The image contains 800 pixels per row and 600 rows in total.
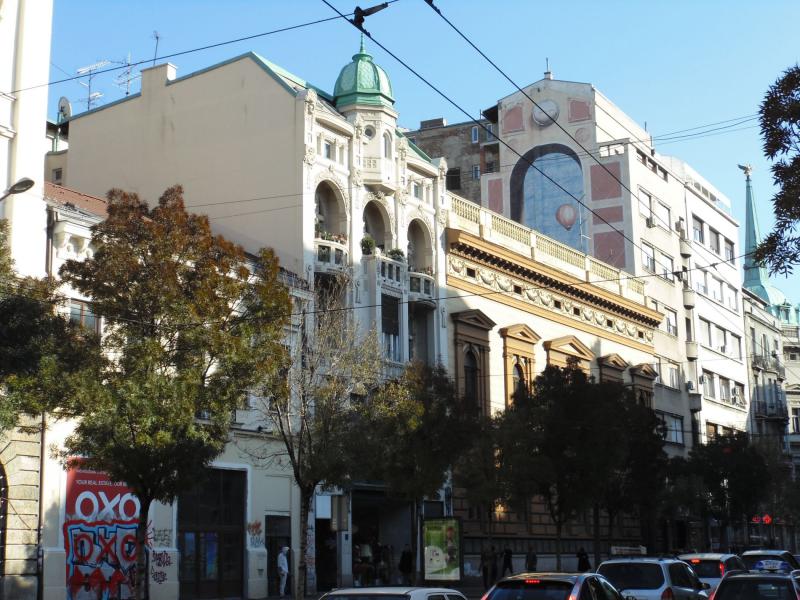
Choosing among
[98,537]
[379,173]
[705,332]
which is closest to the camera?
[98,537]

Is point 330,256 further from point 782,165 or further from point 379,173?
point 782,165

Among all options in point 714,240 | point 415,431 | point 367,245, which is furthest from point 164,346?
point 714,240

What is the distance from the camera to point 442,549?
31.7 m

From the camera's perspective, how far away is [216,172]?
40406 mm

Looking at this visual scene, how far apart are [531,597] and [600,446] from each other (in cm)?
2349

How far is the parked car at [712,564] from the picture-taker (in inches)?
1010

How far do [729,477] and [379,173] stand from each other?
26.2 m

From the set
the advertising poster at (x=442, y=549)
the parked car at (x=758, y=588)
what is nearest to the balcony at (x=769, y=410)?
the advertising poster at (x=442, y=549)

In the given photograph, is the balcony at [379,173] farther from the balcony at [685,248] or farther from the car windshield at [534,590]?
the balcony at [685,248]

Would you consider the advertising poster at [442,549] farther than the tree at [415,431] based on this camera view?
Yes

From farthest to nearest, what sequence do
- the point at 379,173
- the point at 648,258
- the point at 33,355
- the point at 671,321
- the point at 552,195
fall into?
1. the point at 671,321
2. the point at 648,258
3. the point at 552,195
4. the point at 379,173
5. the point at 33,355

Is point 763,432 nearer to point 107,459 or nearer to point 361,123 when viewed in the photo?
point 361,123

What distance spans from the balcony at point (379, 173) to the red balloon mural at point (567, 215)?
79.1ft

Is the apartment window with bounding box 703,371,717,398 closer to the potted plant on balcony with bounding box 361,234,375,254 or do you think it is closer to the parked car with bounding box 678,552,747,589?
the potted plant on balcony with bounding box 361,234,375,254
